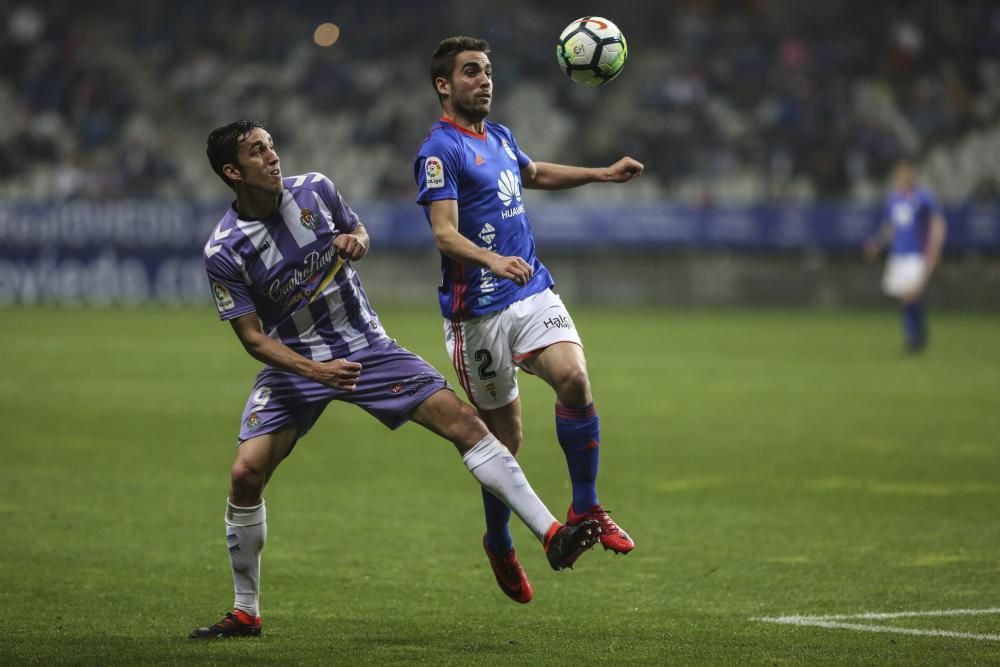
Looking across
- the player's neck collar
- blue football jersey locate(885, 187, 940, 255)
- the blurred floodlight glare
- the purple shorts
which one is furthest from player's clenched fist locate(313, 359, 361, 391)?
the blurred floodlight glare

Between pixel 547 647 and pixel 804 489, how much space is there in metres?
4.75

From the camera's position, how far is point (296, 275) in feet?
20.9

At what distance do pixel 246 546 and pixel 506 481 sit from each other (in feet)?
3.81

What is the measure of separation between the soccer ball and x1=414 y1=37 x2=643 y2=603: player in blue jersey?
491mm

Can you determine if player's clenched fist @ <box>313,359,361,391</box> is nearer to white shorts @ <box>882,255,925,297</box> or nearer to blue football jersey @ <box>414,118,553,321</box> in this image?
blue football jersey @ <box>414,118,553,321</box>

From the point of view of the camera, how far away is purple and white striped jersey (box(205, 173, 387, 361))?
6281 mm

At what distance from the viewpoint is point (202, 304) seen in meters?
30.9

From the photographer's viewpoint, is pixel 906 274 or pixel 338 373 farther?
pixel 906 274

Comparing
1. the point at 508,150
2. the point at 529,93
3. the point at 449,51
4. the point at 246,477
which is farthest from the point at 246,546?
the point at 529,93

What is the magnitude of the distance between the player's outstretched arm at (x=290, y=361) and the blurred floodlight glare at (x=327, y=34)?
99.4 feet

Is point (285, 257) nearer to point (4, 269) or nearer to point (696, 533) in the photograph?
point (696, 533)

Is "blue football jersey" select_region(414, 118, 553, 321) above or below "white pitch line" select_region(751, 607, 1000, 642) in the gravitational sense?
above

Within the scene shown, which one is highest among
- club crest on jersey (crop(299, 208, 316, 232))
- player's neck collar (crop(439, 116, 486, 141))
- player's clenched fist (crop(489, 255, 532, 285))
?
player's neck collar (crop(439, 116, 486, 141))

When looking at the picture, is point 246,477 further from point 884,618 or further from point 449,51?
point 884,618
